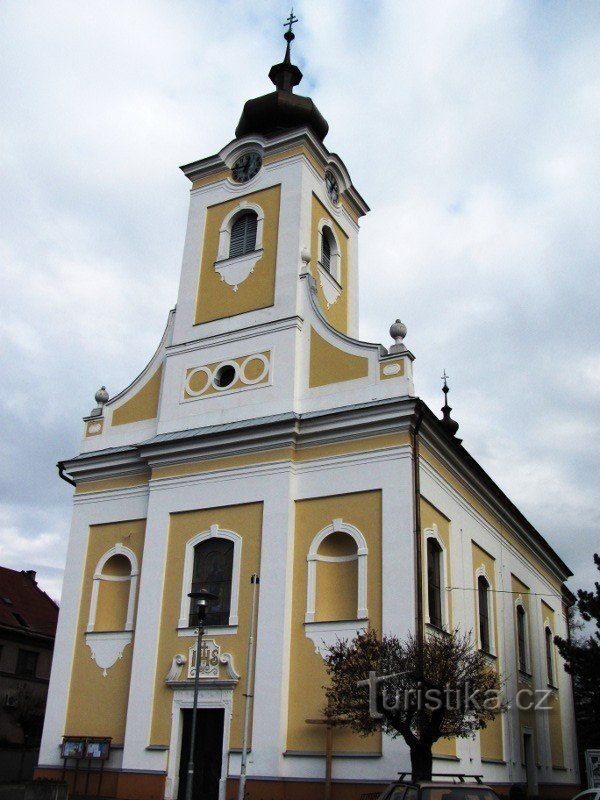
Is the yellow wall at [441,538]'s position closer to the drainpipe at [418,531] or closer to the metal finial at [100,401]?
the drainpipe at [418,531]

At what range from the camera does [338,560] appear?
20.2 meters

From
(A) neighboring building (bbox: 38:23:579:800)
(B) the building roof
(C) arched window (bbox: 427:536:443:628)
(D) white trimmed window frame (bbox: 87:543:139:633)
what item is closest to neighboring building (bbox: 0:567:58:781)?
(B) the building roof

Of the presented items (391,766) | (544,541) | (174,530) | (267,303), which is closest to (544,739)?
(544,541)

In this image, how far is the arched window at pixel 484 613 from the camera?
78.9 ft

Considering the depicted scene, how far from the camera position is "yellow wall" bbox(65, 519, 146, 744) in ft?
69.7

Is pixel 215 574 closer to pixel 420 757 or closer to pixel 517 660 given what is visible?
pixel 420 757

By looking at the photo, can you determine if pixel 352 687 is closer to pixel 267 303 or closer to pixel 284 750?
pixel 284 750

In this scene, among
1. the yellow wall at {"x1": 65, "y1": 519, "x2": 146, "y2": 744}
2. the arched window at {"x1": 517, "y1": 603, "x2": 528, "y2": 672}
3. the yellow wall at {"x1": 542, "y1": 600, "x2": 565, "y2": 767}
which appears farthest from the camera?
the yellow wall at {"x1": 542, "y1": 600, "x2": 565, "y2": 767}

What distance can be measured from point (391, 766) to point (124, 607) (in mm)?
8667

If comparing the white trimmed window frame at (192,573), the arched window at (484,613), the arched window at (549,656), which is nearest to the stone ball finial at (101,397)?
the white trimmed window frame at (192,573)

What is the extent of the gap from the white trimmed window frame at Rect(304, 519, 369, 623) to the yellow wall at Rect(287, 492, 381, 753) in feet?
0.32

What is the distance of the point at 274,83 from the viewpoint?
30531 millimetres

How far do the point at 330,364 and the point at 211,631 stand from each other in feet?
22.9

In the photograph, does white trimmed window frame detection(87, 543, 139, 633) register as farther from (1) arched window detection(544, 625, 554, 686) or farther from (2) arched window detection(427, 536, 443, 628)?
(1) arched window detection(544, 625, 554, 686)
